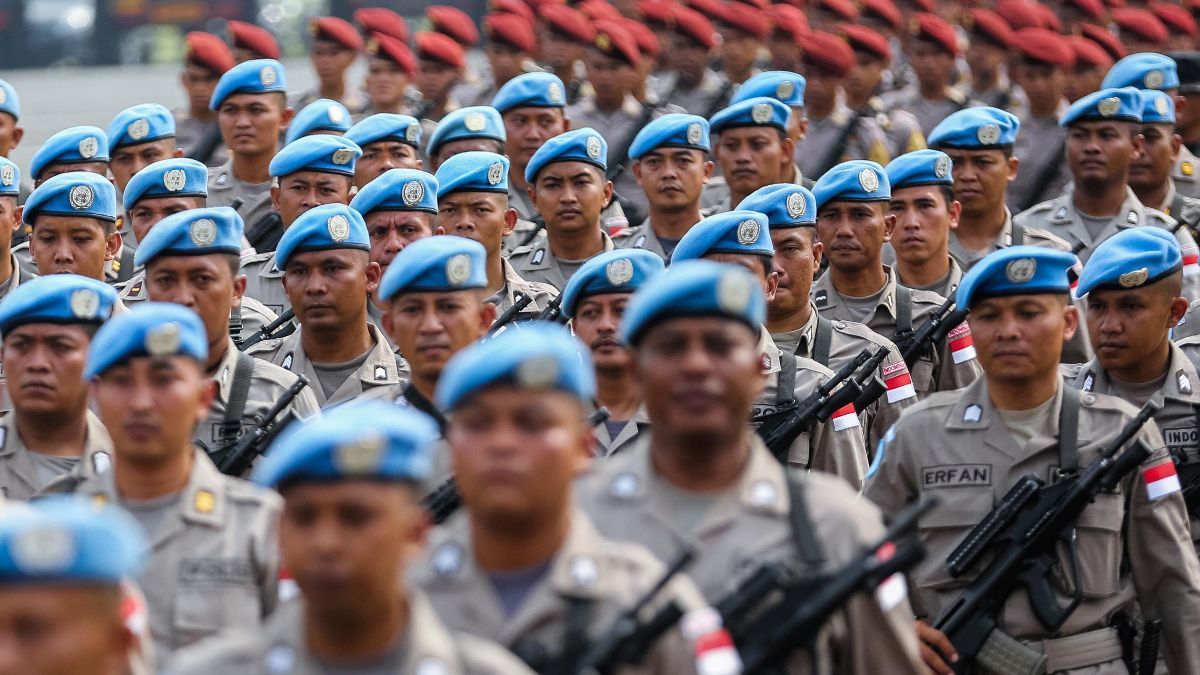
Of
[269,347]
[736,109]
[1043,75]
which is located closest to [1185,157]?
[1043,75]

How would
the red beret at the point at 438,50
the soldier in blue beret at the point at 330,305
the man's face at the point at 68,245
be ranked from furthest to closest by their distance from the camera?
the red beret at the point at 438,50
the man's face at the point at 68,245
the soldier in blue beret at the point at 330,305

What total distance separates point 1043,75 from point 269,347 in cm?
778

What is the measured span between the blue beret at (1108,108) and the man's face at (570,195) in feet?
8.92

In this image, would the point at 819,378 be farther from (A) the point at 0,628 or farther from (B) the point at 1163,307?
(A) the point at 0,628

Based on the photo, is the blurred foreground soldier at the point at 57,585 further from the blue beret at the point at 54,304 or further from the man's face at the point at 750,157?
the man's face at the point at 750,157

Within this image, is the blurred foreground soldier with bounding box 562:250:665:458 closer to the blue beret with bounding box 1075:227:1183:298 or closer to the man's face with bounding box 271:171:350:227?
the blue beret with bounding box 1075:227:1183:298

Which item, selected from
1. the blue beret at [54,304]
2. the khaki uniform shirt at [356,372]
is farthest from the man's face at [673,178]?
the blue beret at [54,304]

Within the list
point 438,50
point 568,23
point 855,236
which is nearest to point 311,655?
point 855,236

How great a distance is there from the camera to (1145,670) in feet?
25.0

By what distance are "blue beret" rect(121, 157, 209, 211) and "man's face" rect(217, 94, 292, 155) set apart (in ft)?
6.73

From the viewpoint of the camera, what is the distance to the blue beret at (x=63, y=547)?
4207mm

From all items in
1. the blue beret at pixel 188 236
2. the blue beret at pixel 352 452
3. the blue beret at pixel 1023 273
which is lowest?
the blue beret at pixel 188 236

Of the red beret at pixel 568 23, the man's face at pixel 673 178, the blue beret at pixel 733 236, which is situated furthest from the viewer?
the red beret at pixel 568 23

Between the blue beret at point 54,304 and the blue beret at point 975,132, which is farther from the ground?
the blue beret at point 54,304
